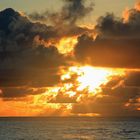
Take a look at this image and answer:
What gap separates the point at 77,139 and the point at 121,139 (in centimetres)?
1357

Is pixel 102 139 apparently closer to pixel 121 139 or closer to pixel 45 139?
pixel 121 139

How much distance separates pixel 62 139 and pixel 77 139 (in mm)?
4858

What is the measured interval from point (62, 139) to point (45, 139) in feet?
18.5

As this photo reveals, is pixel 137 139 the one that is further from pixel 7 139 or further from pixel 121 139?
pixel 7 139

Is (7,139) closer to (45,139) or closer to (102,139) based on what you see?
(45,139)

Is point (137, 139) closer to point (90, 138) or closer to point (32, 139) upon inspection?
point (90, 138)

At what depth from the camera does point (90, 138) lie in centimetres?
17738

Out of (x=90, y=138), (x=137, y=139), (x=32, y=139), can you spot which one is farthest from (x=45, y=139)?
(x=137, y=139)

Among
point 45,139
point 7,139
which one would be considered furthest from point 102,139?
point 7,139

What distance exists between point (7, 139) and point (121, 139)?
115 ft

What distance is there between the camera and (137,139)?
570 ft

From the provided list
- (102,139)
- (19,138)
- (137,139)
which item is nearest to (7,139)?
(19,138)

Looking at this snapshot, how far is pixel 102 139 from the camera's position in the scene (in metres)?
173

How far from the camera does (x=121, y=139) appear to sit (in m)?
172
